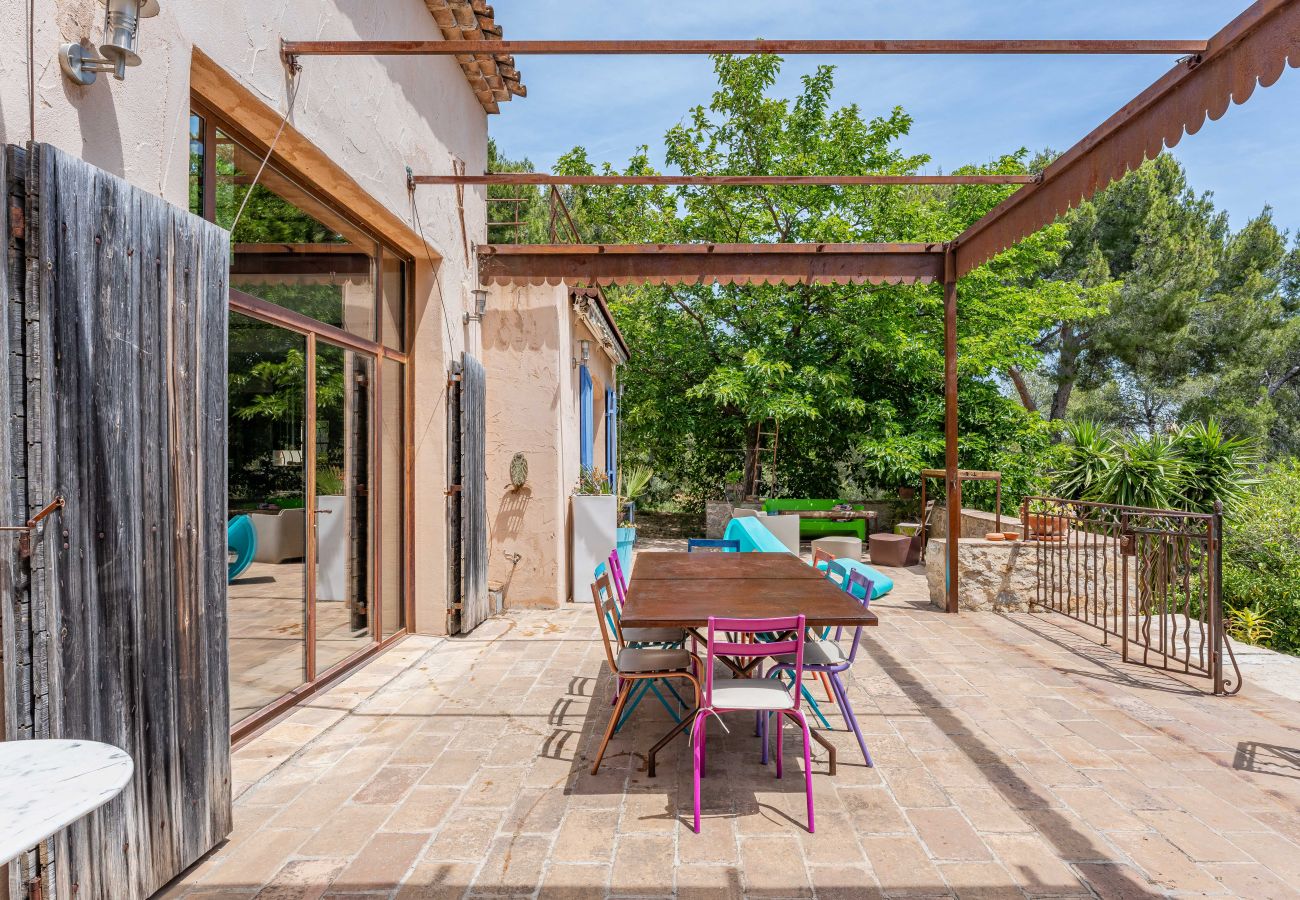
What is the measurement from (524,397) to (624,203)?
8558 mm

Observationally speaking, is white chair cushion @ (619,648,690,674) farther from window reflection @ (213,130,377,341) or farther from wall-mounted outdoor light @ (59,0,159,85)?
wall-mounted outdoor light @ (59,0,159,85)

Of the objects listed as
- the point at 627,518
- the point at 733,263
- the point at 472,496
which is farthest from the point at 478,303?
the point at 627,518

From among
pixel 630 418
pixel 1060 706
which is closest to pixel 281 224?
pixel 1060 706

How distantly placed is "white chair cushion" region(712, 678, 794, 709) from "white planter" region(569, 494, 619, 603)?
4153 mm

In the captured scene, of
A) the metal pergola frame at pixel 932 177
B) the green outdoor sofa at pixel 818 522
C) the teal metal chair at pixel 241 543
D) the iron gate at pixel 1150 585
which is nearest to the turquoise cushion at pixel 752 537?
the metal pergola frame at pixel 932 177

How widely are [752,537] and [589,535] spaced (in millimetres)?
1682

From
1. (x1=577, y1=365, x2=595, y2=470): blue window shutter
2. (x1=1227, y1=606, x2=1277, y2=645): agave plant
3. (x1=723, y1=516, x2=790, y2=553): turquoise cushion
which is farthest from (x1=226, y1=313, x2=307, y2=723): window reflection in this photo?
(x1=1227, y1=606, x2=1277, y2=645): agave plant

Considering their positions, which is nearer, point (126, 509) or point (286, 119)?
point (126, 509)

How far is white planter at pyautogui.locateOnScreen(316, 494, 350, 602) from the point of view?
14.2 feet

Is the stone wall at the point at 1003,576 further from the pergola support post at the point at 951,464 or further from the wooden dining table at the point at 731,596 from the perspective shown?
the wooden dining table at the point at 731,596

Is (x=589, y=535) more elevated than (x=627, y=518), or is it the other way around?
(x=589, y=535)

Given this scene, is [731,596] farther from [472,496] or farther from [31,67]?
[31,67]

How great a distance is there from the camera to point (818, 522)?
1162 cm

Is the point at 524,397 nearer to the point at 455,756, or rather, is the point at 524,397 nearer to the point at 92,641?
the point at 455,756
